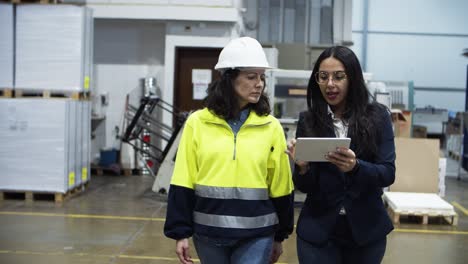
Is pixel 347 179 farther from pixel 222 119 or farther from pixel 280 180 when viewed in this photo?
pixel 222 119

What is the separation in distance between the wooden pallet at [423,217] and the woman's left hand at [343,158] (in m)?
5.02

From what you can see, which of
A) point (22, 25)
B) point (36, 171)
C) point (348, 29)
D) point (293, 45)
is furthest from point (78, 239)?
point (348, 29)

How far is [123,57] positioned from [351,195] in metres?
8.61

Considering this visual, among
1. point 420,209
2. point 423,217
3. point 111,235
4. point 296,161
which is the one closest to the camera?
point 296,161

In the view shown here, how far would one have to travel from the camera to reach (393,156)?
2.34 meters

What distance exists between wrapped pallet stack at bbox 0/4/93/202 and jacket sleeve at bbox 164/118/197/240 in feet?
17.7

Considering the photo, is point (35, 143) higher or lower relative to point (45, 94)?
lower

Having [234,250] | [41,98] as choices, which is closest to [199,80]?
[41,98]

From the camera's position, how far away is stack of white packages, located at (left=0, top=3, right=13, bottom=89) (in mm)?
7398

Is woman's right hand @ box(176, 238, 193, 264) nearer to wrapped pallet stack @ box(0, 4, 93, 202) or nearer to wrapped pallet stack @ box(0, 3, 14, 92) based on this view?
wrapped pallet stack @ box(0, 4, 93, 202)

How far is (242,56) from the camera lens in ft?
7.70

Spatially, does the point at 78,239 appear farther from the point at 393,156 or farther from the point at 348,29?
the point at 348,29

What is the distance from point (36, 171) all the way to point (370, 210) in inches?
241

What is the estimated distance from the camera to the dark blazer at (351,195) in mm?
2268
